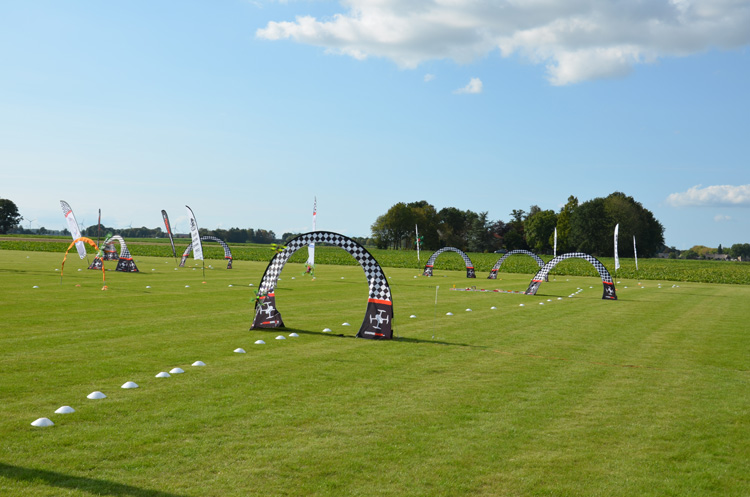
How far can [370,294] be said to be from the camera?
1404cm

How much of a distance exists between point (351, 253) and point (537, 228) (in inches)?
4639

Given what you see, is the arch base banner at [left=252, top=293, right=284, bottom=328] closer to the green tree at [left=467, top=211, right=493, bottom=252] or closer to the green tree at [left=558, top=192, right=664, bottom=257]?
the green tree at [left=558, top=192, right=664, bottom=257]

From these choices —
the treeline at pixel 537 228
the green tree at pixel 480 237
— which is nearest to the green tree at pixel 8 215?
the treeline at pixel 537 228

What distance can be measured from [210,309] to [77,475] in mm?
13129

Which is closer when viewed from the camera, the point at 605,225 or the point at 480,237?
the point at 605,225

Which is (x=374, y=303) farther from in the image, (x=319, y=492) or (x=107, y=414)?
(x=319, y=492)

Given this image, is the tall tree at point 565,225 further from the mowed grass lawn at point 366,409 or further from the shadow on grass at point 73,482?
the shadow on grass at point 73,482

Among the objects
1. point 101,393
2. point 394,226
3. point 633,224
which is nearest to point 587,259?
point 101,393

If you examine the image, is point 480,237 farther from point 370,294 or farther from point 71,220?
point 370,294

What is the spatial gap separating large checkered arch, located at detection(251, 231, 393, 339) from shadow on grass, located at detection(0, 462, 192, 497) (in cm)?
860

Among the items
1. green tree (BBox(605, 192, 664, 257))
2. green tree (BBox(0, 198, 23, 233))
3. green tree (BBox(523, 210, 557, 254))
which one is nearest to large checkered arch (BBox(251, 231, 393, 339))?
green tree (BBox(605, 192, 664, 257))

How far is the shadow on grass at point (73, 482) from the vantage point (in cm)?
508

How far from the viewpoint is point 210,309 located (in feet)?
60.0

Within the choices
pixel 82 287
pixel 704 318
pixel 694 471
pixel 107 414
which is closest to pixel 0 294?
pixel 82 287
